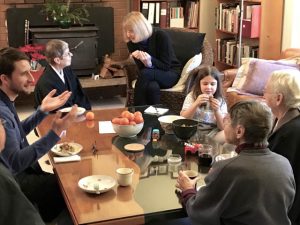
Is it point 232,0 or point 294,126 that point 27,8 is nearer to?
point 232,0

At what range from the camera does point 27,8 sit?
544 centimetres

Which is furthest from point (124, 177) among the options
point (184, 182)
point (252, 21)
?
point (252, 21)

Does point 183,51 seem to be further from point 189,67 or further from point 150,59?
point 150,59

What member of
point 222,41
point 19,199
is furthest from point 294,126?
point 222,41

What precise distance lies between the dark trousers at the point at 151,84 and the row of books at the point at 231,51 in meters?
1.19

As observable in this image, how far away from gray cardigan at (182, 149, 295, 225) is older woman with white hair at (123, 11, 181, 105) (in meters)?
2.85

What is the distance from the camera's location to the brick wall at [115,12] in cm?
547

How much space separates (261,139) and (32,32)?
4.17 meters

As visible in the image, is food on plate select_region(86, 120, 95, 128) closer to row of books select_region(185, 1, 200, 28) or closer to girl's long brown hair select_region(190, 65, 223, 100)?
girl's long brown hair select_region(190, 65, 223, 100)

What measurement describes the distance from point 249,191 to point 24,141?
1.37m

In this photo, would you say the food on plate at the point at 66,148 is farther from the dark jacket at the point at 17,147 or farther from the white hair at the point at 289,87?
the white hair at the point at 289,87

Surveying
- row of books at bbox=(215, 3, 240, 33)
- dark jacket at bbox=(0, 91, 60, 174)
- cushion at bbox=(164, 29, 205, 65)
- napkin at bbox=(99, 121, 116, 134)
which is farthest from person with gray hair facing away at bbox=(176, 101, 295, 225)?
row of books at bbox=(215, 3, 240, 33)

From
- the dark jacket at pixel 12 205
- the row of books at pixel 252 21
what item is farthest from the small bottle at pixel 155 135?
the row of books at pixel 252 21

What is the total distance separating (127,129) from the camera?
2615 mm
